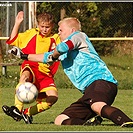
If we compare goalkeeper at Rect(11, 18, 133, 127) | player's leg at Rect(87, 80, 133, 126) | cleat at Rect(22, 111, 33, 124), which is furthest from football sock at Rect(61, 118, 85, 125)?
cleat at Rect(22, 111, 33, 124)

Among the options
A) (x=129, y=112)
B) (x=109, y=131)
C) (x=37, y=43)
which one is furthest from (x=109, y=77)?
(x=129, y=112)

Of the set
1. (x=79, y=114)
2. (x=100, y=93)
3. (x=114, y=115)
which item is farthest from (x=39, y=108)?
(x=114, y=115)

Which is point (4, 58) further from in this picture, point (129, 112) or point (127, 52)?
→ point (129, 112)

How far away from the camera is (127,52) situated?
1884 cm

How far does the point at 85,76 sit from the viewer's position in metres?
7.44

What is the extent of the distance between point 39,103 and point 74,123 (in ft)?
3.30

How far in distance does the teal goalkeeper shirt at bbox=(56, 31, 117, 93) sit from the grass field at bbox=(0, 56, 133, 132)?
568 millimetres

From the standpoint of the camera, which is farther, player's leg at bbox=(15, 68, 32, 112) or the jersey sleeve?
player's leg at bbox=(15, 68, 32, 112)

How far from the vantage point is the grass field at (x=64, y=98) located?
281 inches

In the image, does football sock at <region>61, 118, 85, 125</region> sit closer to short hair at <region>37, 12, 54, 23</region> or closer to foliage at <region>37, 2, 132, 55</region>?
short hair at <region>37, 12, 54, 23</region>

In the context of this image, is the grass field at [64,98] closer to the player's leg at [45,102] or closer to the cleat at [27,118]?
the cleat at [27,118]

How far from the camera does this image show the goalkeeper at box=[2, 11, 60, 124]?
831cm

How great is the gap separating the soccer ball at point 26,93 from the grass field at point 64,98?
1.00ft

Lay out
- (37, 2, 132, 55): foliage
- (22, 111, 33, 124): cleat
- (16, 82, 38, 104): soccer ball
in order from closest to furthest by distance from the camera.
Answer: (16, 82, 38, 104): soccer ball
(22, 111, 33, 124): cleat
(37, 2, 132, 55): foliage
